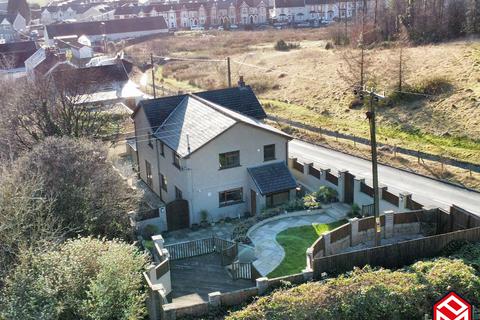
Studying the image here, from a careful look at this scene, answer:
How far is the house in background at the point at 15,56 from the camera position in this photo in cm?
6512

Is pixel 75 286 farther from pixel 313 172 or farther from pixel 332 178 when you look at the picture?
pixel 313 172

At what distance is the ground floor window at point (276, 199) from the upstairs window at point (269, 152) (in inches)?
92.7

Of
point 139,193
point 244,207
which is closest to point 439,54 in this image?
point 244,207

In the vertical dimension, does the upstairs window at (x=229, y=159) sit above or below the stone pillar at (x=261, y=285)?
above

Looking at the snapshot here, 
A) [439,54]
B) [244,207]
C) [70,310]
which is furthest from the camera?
[439,54]

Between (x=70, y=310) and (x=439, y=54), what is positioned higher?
(x=439, y=54)

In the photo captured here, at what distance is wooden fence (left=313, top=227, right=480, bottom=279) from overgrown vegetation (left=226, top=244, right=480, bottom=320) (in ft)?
3.24

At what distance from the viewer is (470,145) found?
125 ft

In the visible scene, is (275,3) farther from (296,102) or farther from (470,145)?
(470,145)

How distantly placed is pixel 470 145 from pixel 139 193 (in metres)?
23.9

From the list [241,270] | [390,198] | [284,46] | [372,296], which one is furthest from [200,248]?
[284,46]

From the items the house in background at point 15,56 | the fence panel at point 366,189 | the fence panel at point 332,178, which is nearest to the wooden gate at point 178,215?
the fence panel at point 332,178

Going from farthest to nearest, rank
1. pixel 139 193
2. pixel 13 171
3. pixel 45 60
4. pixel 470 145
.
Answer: pixel 45 60
pixel 470 145
pixel 139 193
pixel 13 171

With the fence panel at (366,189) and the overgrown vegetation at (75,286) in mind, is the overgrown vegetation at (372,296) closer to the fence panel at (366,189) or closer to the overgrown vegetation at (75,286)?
the overgrown vegetation at (75,286)
